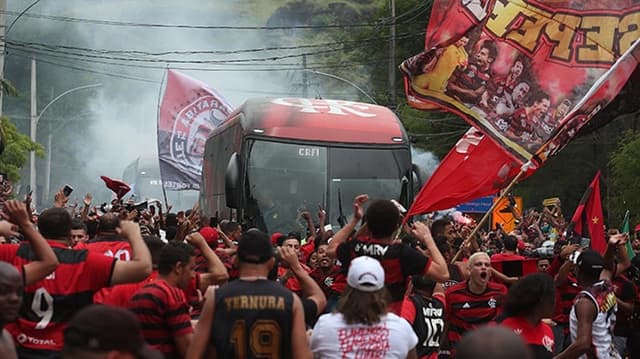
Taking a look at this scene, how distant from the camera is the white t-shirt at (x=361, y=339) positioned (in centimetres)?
580

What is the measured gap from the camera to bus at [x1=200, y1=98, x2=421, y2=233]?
58.2 ft

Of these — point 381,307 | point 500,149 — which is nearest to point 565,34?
point 500,149

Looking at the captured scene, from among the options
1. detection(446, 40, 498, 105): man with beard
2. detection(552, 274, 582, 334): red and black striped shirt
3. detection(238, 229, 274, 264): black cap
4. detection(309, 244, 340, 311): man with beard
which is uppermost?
detection(446, 40, 498, 105): man with beard

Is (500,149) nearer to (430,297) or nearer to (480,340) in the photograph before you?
(430,297)

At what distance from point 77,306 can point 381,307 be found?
174 cm

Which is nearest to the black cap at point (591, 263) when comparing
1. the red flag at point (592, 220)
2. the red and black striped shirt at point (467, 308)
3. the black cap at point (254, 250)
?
the red and black striped shirt at point (467, 308)

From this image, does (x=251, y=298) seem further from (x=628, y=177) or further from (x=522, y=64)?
(x=628, y=177)

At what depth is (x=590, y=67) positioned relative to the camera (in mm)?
10875

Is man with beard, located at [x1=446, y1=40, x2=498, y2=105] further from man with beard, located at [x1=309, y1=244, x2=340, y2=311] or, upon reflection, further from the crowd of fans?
the crowd of fans

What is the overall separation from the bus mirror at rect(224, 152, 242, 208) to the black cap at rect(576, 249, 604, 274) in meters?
9.24

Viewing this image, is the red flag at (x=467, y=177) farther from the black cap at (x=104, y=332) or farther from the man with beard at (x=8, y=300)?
the black cap at (x=104, y=332)

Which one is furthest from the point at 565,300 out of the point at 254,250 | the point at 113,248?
the point at 254,250

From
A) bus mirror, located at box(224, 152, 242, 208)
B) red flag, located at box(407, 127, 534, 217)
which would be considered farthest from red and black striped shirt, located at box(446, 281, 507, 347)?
bus mirror, located at box(224, 152, 242, 208)

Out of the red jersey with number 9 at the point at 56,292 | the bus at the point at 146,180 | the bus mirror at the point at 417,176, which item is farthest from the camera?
the bus at the point at 146,180
